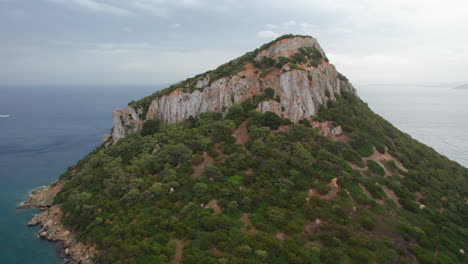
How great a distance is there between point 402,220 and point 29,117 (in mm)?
182821

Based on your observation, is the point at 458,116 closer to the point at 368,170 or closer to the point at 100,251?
the point at 368,170

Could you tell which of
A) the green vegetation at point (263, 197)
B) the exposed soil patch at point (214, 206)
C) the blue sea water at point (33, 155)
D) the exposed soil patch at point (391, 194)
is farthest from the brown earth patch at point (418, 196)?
the blue sea water at point (33, 155)

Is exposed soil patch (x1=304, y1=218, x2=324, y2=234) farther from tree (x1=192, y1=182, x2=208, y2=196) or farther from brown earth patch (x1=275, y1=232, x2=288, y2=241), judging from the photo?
tree (x1=192, y1=182, x2=208, y2=196)

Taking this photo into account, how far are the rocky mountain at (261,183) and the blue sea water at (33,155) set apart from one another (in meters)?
3.06

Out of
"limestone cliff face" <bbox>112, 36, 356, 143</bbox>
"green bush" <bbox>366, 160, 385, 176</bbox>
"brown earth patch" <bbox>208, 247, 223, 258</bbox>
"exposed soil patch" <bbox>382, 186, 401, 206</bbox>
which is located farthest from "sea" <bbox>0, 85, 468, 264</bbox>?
"green bush" <bbox>366, 160, 385, 176</bbox>

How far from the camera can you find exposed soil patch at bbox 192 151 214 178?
39.1 meters

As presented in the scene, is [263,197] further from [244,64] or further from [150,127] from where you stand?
[244,64]

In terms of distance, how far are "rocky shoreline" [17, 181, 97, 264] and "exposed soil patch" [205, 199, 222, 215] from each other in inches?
604

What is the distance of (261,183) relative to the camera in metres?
34.9

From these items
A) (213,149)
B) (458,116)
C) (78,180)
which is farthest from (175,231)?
(458,116)

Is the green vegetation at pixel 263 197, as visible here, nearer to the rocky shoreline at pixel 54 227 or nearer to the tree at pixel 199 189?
the tree at pixel 199 189

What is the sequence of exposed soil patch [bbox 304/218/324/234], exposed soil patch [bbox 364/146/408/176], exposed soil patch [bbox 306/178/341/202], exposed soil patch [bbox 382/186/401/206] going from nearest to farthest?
exposed soil patch [bbox 304/218/324/234] < exposed soil patch [bbox 306/178/341/202] < exposed soil patch [bbox 382/186/401/206] < exposed soil patch [bbox 364/146/408/176]

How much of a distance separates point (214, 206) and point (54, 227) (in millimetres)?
26285

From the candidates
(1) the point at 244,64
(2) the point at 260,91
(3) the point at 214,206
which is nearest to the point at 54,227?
(3) the point at 214,206
